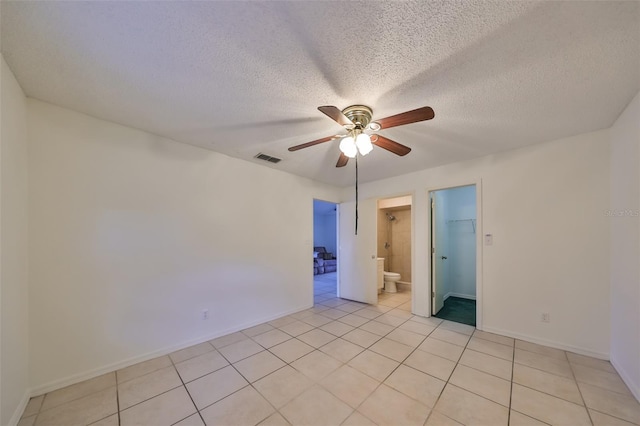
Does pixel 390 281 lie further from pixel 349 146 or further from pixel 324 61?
pixel 324 61

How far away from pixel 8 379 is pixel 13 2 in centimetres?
228

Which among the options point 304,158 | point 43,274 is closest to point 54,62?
point 43,274

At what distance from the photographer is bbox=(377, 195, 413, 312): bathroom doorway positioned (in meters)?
5.55

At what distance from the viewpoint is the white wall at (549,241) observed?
2.48 m

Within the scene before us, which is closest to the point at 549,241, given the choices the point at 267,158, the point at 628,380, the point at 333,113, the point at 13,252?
the point at 628,380

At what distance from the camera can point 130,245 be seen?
2412 millimetres

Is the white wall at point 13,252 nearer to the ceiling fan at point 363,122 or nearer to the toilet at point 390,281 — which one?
the ceiling fan at point 363,122

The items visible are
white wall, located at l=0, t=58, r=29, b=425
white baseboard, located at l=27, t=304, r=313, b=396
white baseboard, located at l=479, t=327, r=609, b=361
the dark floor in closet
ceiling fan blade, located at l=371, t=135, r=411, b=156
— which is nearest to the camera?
white wall, located at l=0, t=58, r=29, b=425

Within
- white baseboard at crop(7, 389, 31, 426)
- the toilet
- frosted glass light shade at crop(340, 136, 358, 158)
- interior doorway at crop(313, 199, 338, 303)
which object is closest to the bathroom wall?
the toilet

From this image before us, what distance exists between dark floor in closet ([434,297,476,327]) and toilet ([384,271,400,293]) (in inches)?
41.6

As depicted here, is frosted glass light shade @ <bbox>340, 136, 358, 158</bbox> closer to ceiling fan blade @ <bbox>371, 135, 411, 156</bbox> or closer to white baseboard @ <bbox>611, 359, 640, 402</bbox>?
ceiling fan blade @ <bbox>371, 135, 411, 156</bbox>

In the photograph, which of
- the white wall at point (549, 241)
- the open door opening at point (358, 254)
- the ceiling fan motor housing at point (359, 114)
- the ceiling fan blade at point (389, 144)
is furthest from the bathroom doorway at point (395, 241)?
the ceiling fan motor housing at point (359, 114)

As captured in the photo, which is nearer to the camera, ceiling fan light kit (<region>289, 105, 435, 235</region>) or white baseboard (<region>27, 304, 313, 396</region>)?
ceiling fan light kit (<region>289, 105, 435, 235</region>)

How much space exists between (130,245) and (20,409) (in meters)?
1.33
